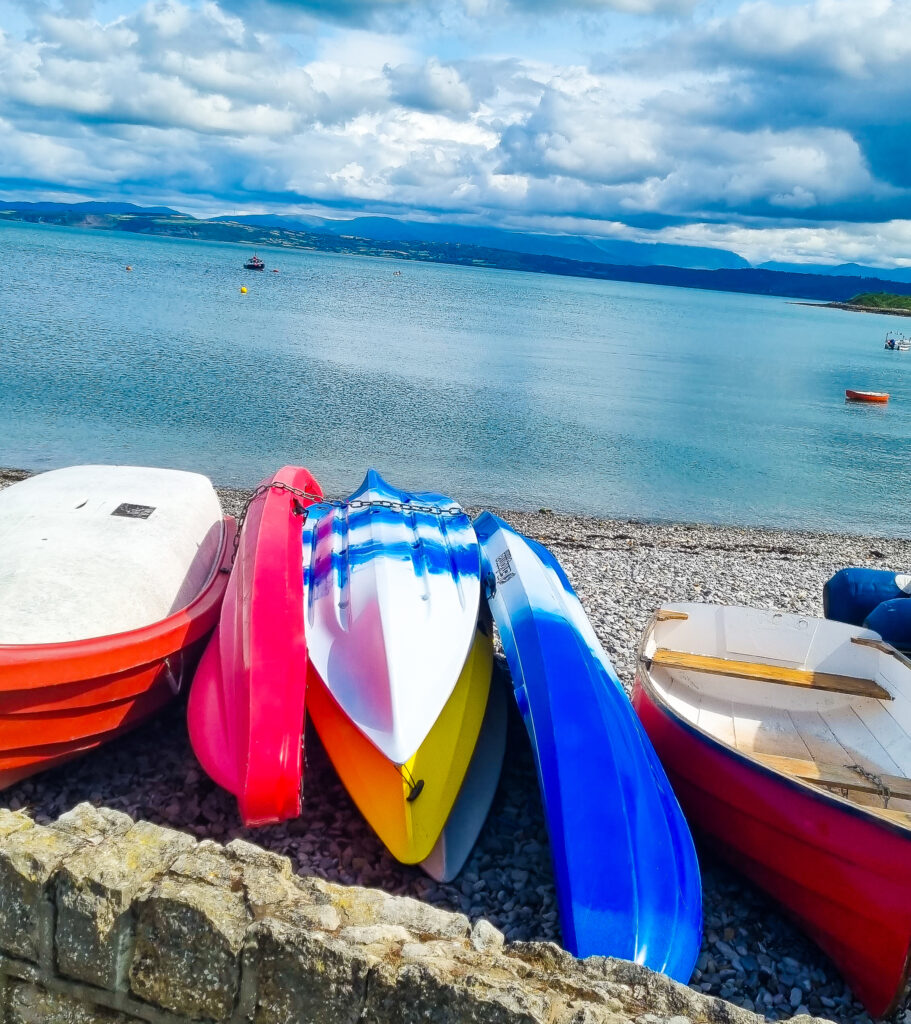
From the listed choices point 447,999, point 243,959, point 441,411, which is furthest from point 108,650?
point 441,411

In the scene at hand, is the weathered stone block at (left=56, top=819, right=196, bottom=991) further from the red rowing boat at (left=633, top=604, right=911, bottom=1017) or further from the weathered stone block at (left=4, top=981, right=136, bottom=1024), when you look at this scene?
the red rowing boat at (left=633, top=604, right=911, bottom=1017)

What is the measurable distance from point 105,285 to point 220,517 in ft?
212

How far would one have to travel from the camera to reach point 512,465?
23.8m

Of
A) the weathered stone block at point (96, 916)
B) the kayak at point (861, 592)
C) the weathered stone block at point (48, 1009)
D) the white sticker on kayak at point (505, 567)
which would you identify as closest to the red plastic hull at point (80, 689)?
the white sticker on kayak at point (505, 567)

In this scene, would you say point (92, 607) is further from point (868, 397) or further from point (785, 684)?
point (868, 397)

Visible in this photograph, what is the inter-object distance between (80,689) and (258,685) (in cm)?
124

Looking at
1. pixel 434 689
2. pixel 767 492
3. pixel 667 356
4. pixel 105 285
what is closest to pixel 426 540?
pixel 434 689

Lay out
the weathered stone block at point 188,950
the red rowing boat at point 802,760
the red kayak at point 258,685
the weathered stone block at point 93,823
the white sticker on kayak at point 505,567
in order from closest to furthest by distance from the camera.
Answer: the weathered stone block at point 188,950 → the weathered stone block at point 93,823 → the red rowing boat at point 802,760 → the red kayak at point 258,685 → the white sticker on kayak at point 505,567

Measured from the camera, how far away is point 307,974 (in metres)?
2.77

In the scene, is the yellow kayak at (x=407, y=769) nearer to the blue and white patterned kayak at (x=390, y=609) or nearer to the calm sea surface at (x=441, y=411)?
Result: the blue and white patterned kayak at (x=390, y=609)

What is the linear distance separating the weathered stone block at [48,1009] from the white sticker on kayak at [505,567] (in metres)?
5.32

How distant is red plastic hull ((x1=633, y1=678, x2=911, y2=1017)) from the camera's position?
4816mm

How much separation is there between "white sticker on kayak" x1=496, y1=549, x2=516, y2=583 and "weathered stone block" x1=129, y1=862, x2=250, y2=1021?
207 inches

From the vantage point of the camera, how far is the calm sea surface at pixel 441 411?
2211 cm
